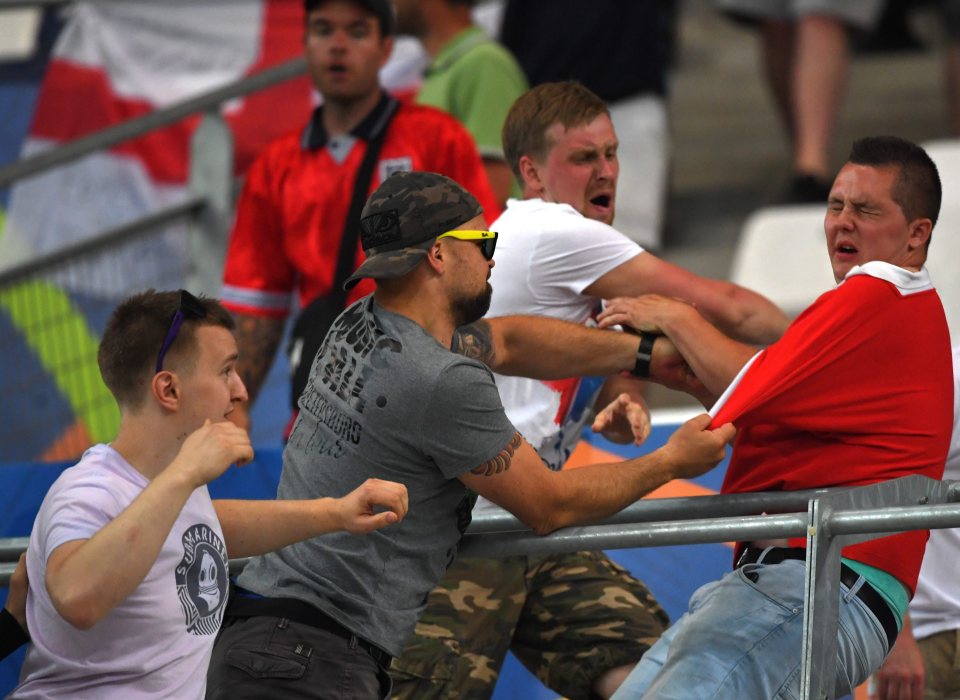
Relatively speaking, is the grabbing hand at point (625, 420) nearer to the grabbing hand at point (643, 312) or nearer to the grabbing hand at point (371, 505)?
the grabbing hand at point (643, 312)

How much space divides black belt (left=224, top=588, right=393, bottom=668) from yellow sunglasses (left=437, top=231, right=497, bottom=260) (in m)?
0.83

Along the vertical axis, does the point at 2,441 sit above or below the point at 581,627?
below

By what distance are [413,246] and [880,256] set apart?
1092mm

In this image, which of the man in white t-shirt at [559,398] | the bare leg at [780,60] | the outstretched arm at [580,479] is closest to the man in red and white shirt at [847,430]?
the outstretched arm at [580,479]

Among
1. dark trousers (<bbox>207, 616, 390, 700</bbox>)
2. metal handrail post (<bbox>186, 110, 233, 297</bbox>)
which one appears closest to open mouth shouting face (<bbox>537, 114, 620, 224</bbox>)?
dark trousers (<bbox>207, 616, 390, 700</bbox>)

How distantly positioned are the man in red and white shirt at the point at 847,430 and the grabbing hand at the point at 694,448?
0.07 meters

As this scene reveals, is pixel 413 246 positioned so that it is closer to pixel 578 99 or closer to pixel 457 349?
pixel 457 349

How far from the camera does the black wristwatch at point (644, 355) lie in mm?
4453

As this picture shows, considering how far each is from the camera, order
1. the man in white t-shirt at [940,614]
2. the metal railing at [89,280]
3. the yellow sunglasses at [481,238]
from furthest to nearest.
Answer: the metal railing at [89,280]
the man in white t-shirt at [940,614]
the yellow sunglasses at [481,238]

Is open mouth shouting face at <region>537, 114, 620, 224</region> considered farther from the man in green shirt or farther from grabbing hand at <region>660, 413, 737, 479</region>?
the man in green shirt

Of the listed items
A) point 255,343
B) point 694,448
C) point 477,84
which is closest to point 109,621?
point 694,448

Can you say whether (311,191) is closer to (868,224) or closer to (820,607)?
(868,224)

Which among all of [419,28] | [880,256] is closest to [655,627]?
[880,256]

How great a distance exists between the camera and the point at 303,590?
3852 mm
